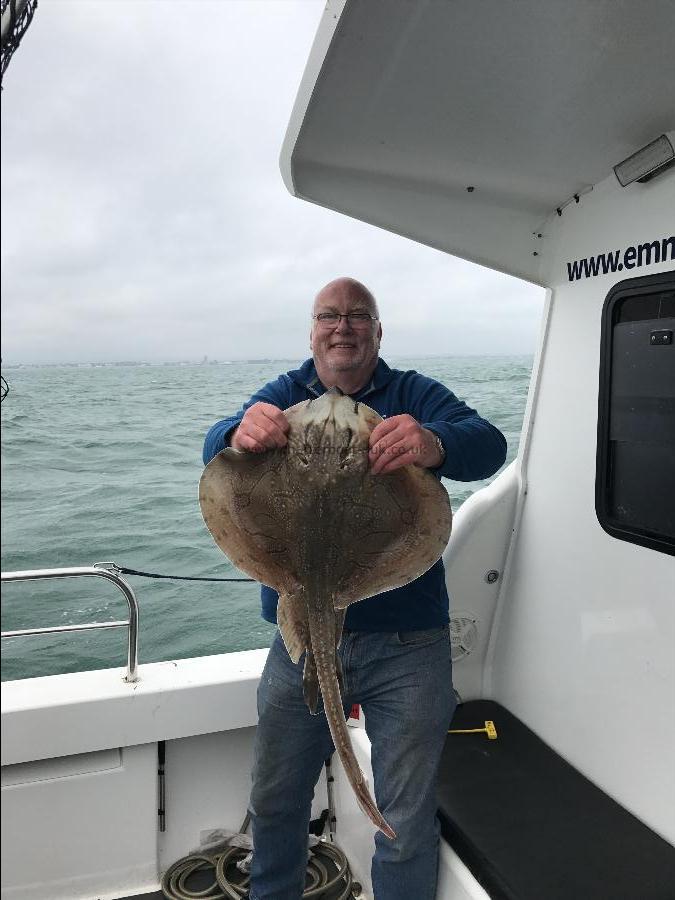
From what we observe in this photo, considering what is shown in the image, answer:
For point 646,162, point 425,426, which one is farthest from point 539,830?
point 646,162

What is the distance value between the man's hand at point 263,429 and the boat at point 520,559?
101cm

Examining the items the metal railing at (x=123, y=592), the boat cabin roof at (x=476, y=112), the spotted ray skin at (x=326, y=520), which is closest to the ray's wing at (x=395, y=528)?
the spotted ray skin at (x=326, y=520)

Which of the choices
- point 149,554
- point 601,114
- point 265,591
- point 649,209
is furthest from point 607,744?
point 149,554

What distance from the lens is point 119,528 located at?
27.7 ft

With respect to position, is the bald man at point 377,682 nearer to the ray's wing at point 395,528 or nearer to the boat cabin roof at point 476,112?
the ray's wing at point 395,528

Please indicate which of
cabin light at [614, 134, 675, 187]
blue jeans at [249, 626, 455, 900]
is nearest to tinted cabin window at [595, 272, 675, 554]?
cabin light at [614, 134, 675, 187]

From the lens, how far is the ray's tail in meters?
1.66

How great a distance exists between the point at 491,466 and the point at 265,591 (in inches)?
36.1

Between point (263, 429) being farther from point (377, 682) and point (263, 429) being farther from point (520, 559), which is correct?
point (520, 559)

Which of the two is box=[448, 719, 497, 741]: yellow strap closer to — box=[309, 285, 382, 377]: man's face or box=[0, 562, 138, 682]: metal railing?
box=[0, 562, 138, 682]: metal railing

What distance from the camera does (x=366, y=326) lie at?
2414 millimetres

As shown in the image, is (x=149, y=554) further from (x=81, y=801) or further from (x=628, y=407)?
(x=628, y=407)

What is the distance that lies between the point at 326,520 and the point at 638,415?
5.05ft

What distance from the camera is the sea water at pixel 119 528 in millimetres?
5996
